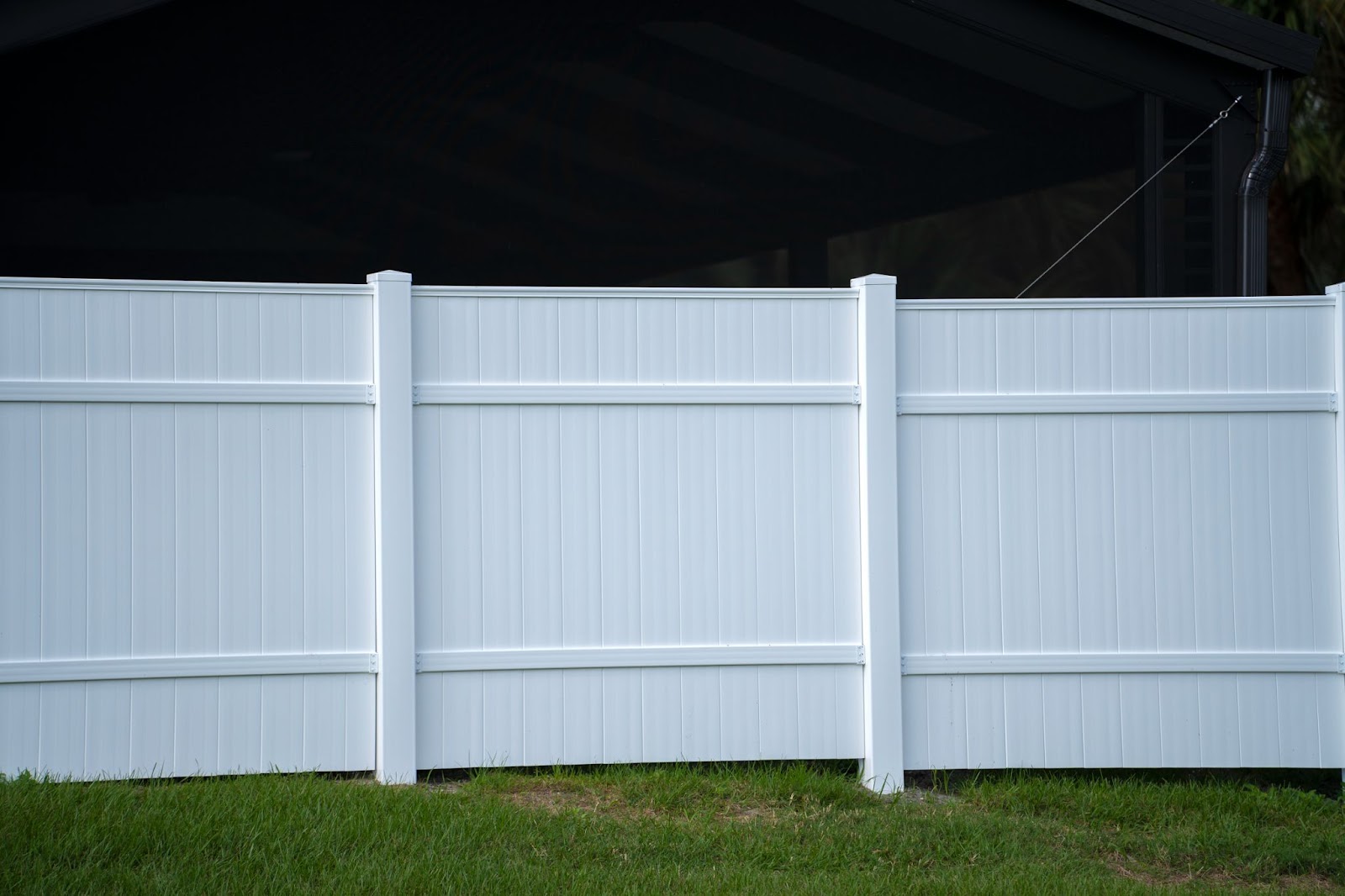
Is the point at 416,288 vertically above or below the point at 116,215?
below

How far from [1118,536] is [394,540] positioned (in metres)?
2.65

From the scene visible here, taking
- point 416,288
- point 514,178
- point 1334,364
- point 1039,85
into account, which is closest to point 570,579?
point 416,288

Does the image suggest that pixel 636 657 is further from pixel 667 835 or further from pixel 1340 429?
pixel 1340 429

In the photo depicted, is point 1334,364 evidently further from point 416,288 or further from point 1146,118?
point 416,288

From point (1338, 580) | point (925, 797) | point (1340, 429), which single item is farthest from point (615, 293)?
point (1338, 580)

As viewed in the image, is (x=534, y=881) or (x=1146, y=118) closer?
(x=534, y=881)

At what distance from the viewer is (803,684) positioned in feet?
15.6

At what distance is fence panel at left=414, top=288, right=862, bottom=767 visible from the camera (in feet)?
15.3

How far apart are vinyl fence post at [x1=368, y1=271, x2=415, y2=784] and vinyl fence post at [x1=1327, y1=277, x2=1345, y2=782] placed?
11.1 feet

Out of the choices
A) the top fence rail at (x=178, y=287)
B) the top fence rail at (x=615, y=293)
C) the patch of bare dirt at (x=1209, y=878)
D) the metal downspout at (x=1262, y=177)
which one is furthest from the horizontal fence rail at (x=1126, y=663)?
the top fence rail at (x=178, y=287)

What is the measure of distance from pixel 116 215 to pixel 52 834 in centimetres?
318

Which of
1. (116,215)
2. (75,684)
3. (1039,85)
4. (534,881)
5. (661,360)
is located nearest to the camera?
(534,881)

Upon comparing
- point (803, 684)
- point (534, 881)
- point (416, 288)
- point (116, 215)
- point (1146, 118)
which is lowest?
point (534, 881)

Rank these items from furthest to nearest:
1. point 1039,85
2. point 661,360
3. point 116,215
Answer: point 1039,85
point 116,215
point 661,360
